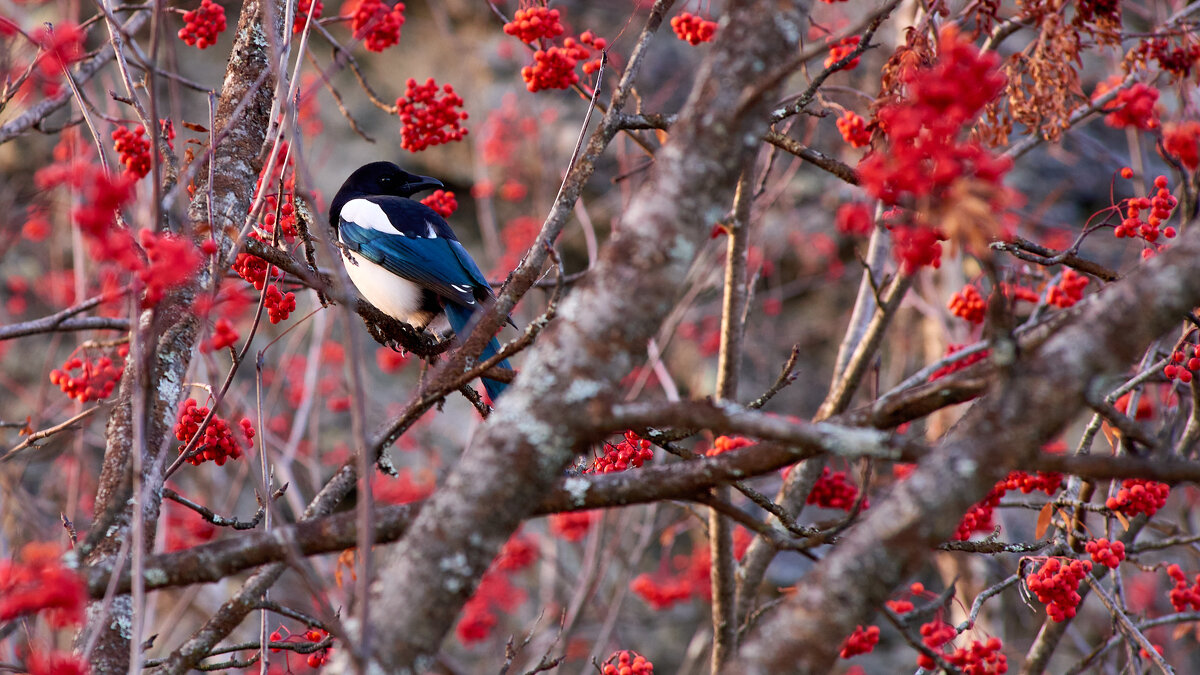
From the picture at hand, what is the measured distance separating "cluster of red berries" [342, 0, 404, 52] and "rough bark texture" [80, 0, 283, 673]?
39 cm

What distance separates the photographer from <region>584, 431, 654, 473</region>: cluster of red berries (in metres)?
2.71

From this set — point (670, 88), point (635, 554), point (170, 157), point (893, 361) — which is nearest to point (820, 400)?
point (893, 361)

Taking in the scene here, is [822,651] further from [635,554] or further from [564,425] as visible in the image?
[635,554]

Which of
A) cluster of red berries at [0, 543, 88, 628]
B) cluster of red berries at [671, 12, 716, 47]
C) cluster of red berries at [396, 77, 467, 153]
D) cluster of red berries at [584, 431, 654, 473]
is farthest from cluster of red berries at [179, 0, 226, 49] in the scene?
cluster of red berries at [0, 543, 88, 628]

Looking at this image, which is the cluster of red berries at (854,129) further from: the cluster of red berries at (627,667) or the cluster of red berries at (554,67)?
the cluster of red berries at (627,667)

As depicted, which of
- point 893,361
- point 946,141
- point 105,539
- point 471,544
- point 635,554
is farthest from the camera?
point 893,361

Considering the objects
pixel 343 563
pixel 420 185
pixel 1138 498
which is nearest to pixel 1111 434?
pixel 1138 498

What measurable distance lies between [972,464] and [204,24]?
9.48 feet

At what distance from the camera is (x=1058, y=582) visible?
9.01 feet

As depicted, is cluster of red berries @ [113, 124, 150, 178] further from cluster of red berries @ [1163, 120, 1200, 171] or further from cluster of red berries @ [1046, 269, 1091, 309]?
cluster of red berries @ [1046, 269, 1091, 309]

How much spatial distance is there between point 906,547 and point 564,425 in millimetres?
585

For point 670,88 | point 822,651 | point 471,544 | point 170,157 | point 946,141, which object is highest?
point 670,88

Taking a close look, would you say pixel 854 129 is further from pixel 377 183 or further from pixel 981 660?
pixel 377 183

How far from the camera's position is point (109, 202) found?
1666 millimetres
